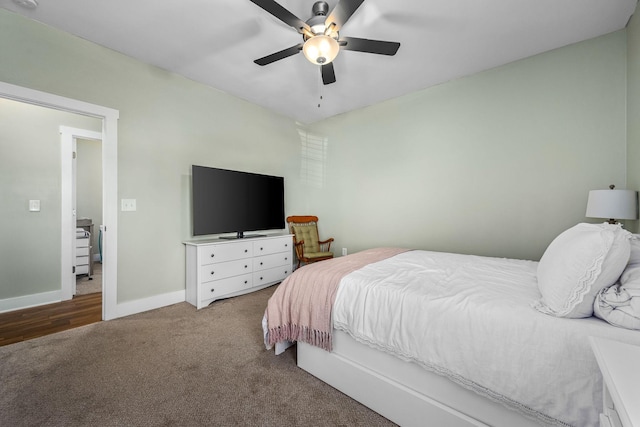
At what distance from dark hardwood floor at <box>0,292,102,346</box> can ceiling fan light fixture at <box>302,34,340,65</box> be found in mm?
3275

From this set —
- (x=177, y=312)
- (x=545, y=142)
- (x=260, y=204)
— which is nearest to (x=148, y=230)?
(x=177, y=312)

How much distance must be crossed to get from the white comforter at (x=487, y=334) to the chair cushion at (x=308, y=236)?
2.52 meters

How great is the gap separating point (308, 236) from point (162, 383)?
2.82 meters

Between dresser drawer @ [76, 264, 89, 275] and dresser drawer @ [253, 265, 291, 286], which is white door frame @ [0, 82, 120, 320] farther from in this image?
dresser drawer @ [76, 264, 89, 275]

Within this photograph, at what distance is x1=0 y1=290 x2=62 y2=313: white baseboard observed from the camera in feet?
9.21

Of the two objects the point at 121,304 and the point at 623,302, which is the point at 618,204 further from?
the point at 121,304

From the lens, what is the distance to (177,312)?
2824 millimetres

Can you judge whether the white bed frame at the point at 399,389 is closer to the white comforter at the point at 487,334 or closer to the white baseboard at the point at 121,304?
the white comforter at the point at 487,334

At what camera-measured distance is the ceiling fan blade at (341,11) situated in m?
1.70

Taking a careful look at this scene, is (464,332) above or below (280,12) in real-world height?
below

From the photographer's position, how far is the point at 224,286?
123 inches

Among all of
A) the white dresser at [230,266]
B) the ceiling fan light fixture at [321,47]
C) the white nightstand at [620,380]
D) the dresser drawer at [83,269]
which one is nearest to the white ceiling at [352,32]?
the ceiling fan light fixture at [321,47]

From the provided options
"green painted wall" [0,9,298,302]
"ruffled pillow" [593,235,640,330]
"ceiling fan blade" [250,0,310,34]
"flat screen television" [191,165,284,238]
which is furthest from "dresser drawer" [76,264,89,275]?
"ruffled pillow" [593,235,640,330]

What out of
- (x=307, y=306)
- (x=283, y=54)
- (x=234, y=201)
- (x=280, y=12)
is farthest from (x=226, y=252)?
(x=280, y=12)
